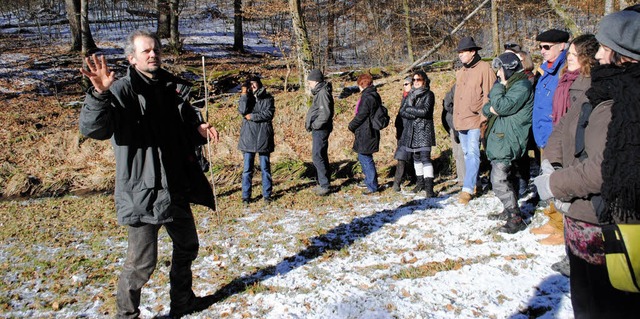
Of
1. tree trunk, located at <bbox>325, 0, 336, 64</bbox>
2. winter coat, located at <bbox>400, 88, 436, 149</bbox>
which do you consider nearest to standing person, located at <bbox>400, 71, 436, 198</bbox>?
winter coat, located at <bbox>400, 88, 436, 149</bbox>

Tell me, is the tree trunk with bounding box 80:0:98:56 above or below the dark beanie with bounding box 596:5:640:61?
above

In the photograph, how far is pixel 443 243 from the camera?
15.9 feet

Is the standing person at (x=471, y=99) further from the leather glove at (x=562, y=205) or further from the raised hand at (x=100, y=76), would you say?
the raised hand at (x=100, y=76)

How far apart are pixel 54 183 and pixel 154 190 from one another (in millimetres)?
8424

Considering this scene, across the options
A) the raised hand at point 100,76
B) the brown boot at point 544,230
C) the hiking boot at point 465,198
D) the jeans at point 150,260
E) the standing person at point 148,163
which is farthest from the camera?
the hiking boot at point 465,198

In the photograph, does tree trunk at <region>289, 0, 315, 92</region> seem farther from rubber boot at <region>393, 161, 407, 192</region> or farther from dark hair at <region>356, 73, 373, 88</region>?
rubber boot at <region>393, 161, 407, 192</region>

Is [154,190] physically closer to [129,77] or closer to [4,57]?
[129,77]

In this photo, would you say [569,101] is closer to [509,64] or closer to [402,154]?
[509,64]

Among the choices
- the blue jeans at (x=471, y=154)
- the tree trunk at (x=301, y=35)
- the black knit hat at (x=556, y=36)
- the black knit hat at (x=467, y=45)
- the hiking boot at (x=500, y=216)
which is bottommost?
the hiking boot at (x=500, y=216)

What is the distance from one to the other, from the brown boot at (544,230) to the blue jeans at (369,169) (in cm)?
288

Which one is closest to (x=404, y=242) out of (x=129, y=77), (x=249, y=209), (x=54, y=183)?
(x=249, y=209)

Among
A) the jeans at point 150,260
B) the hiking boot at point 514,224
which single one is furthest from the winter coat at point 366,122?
the jeans at point 150,260

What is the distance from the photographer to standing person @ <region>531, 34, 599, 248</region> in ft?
7.60

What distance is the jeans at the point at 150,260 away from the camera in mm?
3223
